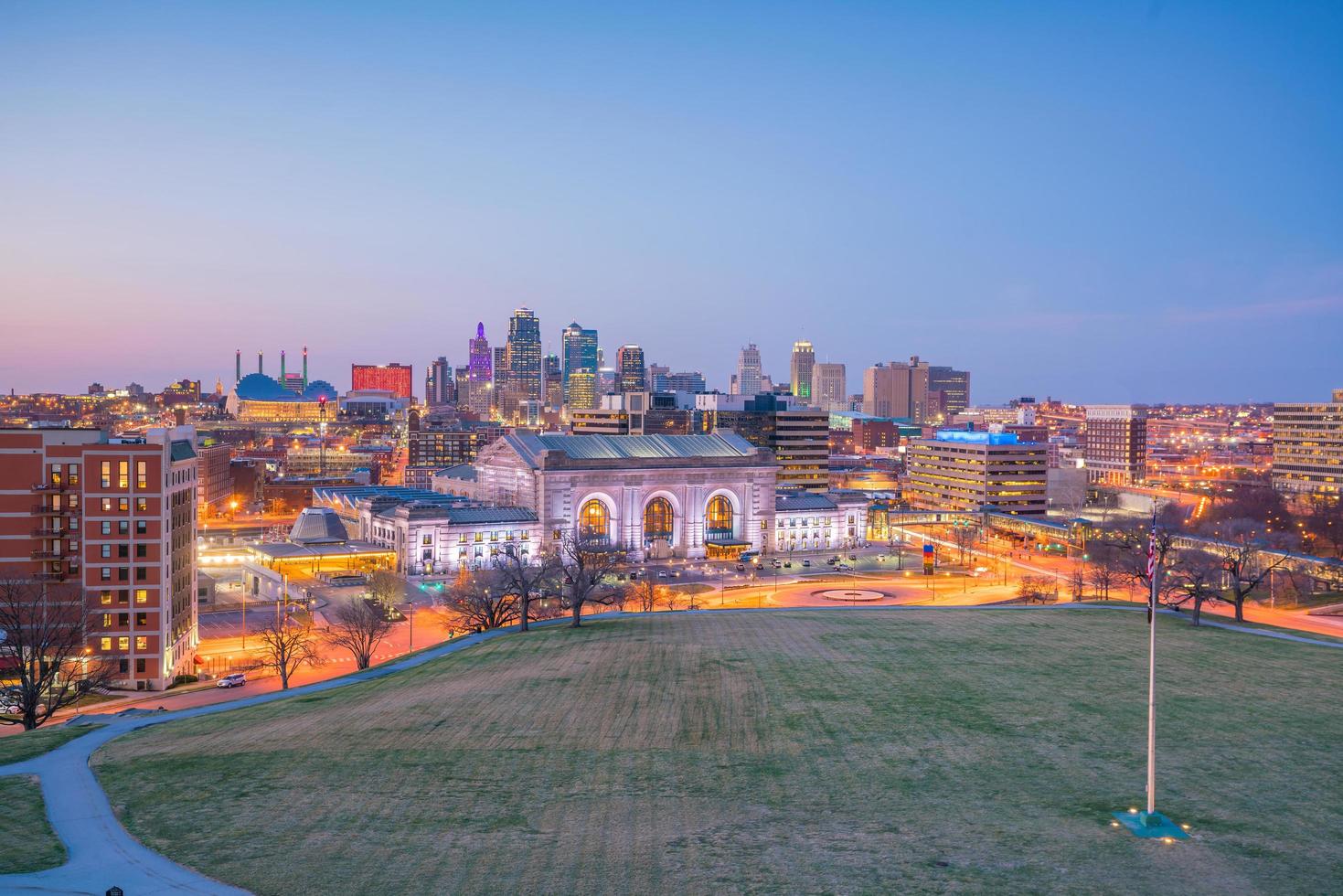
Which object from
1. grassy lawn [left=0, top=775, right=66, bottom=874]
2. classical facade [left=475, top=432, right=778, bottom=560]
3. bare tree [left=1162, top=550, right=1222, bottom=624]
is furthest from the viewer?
classical facade [left=475, top=432, right=778, bottom=560]

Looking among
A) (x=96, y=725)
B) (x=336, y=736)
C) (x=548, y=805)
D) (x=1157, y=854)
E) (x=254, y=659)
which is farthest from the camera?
(x=254, y=659)

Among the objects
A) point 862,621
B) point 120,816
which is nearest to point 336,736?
point 120,816

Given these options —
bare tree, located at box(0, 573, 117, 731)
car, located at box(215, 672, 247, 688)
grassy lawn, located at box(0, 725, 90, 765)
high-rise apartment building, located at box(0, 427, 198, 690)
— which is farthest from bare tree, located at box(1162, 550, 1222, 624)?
high-rise apartment building, located at box(0, 427, 198, 690)

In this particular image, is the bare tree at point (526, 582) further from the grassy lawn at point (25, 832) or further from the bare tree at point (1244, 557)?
the bare tree at point (1244, 557)

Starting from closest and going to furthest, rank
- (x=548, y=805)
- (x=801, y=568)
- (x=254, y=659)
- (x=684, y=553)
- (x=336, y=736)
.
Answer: (x=548, y=805) < (x=336, y=736) < (x=254, y=659) < (x=801, y=568) < (x=684, y=553)

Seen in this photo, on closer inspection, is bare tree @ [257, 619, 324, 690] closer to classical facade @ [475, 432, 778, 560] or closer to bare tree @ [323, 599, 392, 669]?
bare tree @ [323, 599, 392, 669]

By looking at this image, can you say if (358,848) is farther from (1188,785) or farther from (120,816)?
(1188,785)
